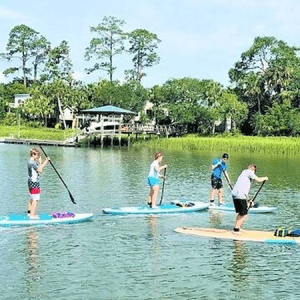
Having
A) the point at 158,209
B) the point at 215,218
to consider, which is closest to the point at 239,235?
the point at 215,218

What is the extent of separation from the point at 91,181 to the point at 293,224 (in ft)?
49.6

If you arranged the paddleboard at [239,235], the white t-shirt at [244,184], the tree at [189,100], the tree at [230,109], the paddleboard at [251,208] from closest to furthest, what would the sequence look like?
the white t-shirt at [244,184]
the paddleboard at [239,235]
the paddleboard at [251,208]
the tree at [230,109]
the tree at [189,100]

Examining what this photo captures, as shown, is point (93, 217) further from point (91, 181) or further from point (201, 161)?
point (201, 161)

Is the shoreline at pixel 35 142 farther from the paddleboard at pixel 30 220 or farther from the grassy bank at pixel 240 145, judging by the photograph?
the paddleboard at pixel 30 220

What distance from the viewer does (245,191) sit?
16656 mm

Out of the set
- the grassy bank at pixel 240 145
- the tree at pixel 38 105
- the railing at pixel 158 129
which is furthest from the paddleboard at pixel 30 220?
the tree at pixel 38 105

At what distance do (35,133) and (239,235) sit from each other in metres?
70.3

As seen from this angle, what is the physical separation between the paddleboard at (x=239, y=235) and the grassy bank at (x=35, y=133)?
63.5m

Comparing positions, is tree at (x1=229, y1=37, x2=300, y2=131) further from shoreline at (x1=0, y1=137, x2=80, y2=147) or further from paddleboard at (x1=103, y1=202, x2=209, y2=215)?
paddleboard at (x1=103, y1=202, x2=209, y2=215)

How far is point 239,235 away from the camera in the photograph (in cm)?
1738

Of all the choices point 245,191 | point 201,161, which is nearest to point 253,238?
point 245,191

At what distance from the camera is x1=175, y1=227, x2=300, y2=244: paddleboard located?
667 inches

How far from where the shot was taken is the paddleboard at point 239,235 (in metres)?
16.9

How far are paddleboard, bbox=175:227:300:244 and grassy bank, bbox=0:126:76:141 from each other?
6355cm
